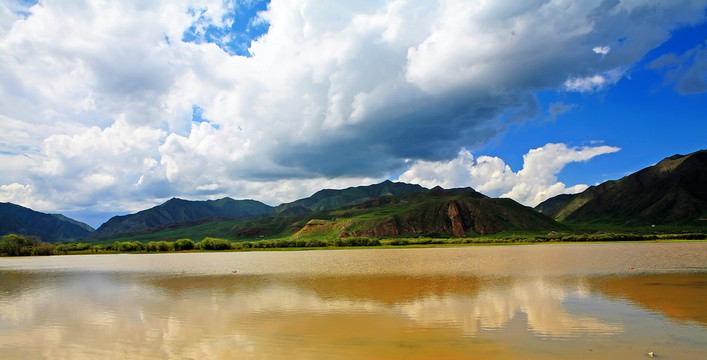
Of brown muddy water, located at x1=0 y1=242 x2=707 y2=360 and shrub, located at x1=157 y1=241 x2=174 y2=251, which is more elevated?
brown muddy water, located at x1=0 y1=242 x2=707 y2=360

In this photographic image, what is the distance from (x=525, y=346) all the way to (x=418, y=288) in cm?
1843

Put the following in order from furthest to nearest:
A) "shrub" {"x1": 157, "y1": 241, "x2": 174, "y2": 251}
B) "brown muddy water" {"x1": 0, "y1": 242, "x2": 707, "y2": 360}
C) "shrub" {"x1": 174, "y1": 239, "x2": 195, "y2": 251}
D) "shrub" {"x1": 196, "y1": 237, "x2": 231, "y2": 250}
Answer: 1. "shrub" {"x1": 174, "y1": 239, "x2": 195, "y2": 251}
2. "shrub" {"x1": 157, "y1": 241, "x2": 174, "y2": 251}
3. "shrub" {"x1": 196, "y1": 237, "x2": 231, "y2": 250}
4. "brown muddy water" {"x1": 0, "y1": 242, "x2": 707, "y2": 360}

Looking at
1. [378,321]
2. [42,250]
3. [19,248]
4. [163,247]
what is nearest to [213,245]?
[163,247]

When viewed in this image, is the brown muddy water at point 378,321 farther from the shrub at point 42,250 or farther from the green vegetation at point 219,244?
the shrub at point 42,250

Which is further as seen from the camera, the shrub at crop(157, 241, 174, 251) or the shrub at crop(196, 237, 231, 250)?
the shrub at crop(157, 241, 174, 251)

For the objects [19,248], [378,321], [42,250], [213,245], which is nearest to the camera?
[378,321]

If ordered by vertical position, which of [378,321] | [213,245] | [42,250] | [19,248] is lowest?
[213,245]

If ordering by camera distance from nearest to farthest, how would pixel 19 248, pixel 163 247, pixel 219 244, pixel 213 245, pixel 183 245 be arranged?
pixel 19 248
pixel 163 247
pixel 213 245
pixel 219 244
pixel 183 245

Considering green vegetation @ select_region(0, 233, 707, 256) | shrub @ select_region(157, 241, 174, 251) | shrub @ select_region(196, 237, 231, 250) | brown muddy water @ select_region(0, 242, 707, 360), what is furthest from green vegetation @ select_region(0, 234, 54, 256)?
brown muddy water @ select_region(0, 242, 707, 360)

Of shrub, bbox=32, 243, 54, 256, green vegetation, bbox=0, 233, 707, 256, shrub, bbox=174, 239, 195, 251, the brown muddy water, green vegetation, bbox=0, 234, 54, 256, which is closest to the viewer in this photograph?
the brown muddy water

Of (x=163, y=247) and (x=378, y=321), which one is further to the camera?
(x=163, y=247)

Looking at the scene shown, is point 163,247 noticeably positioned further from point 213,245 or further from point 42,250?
point 42,250

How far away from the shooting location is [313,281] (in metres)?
43.0

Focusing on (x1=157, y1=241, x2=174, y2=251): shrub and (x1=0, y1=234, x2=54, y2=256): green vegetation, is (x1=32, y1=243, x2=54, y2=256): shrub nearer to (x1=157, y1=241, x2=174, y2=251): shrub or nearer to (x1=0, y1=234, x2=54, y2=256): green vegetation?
(x1=0, y1=234, x2=54, y2=256): green vegetation
